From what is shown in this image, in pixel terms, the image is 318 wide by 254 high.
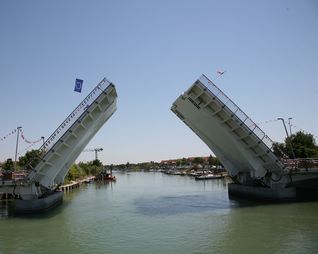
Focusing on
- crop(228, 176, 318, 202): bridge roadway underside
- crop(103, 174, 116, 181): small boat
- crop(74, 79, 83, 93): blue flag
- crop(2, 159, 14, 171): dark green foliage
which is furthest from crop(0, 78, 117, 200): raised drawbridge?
crop(103, 174, 116, 181): small boat

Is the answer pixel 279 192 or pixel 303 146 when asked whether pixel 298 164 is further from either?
pixel 303 146

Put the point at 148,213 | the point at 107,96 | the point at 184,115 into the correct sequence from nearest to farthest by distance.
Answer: the point at 148,213 → the point at 107,96 → the point at 184,115

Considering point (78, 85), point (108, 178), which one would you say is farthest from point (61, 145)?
point (108, 178)

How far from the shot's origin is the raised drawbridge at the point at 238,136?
2509 centimetres

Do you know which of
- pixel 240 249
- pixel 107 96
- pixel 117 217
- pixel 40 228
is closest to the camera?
pixel 240 249

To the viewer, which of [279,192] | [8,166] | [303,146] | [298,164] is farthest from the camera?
[8,166]

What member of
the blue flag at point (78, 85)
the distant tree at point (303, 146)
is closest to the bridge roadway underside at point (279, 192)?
the distant tree at point (303, 146)

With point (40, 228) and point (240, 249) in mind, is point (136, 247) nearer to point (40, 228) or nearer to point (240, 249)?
point (240, 249)

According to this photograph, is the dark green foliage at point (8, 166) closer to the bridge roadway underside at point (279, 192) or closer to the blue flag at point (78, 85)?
the blue flag at point (78, 85)

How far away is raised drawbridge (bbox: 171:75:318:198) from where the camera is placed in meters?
25.1

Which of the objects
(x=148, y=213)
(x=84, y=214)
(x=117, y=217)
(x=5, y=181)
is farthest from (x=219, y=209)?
(x=5, y=181)

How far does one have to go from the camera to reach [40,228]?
19.0 m

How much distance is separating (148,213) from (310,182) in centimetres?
1605

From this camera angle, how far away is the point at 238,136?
26.4 m
